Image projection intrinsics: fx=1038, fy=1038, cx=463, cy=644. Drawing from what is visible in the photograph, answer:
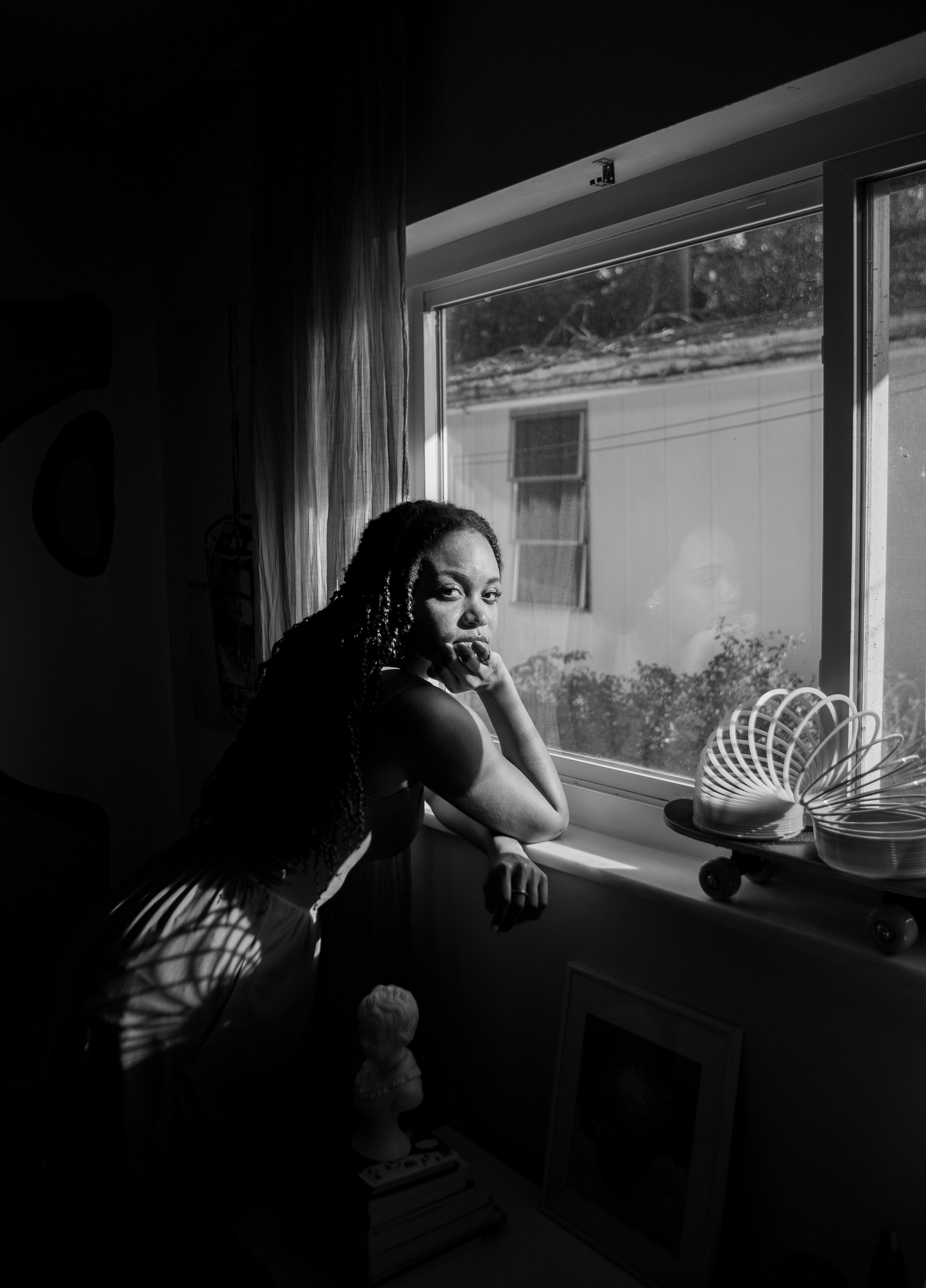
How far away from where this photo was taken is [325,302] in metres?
1.80

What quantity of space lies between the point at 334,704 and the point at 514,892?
1.11ft

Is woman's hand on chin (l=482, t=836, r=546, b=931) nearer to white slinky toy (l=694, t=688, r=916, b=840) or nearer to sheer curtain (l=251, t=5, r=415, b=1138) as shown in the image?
white slinky toy (l=694, t=688, r=916, b=840)

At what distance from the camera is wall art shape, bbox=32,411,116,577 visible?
2438 millimetres

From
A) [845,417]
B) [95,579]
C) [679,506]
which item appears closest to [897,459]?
[845,417]

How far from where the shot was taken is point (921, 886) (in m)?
1.06

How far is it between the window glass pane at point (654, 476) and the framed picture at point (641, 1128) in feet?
1.28

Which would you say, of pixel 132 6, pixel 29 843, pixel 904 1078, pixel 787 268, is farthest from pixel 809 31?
pixel 29 843

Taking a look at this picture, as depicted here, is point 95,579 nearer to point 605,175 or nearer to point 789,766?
point 605,175

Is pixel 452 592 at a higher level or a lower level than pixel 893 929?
higher

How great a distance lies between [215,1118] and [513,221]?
1.44 meters

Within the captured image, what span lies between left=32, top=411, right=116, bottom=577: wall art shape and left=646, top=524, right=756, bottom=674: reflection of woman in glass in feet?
4.87

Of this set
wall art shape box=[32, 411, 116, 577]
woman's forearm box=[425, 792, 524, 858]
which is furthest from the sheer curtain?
wall art shape box=[32, 411, 116, 577]

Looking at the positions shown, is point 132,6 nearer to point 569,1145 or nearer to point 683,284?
point 683,284

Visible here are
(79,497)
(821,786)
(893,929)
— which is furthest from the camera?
(79,497)
